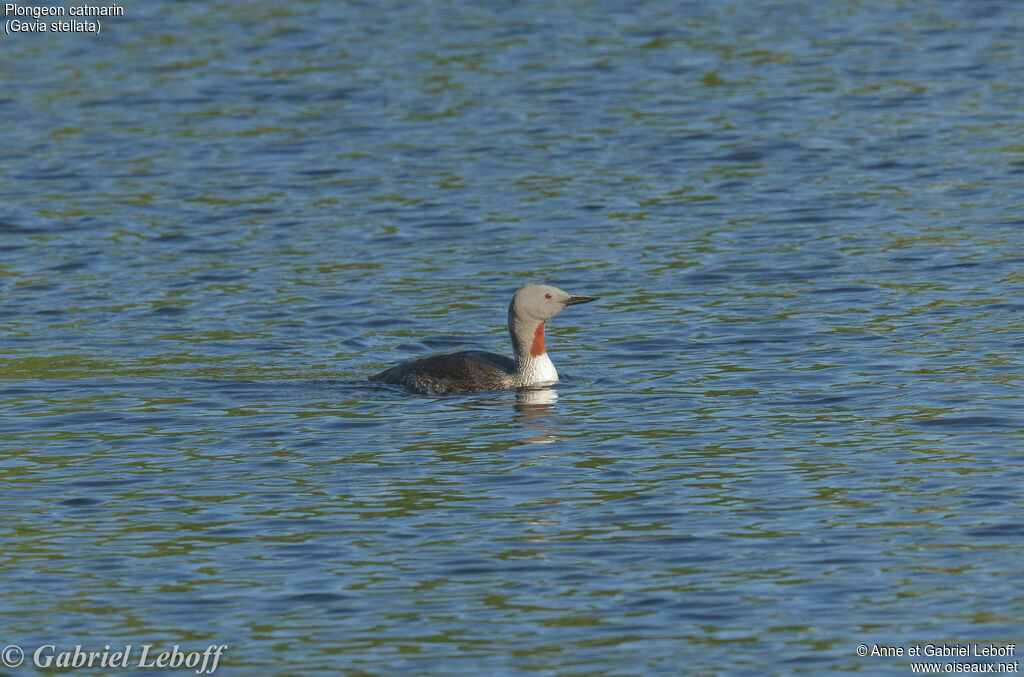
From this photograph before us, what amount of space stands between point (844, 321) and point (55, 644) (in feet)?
31.8

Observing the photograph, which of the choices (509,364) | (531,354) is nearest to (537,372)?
(531,354)

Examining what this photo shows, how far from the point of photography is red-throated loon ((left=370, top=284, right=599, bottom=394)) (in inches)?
644

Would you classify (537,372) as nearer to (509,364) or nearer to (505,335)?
(509,364)

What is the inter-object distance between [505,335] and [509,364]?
1818 mm

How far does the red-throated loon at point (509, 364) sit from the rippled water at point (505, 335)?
224 millimetres

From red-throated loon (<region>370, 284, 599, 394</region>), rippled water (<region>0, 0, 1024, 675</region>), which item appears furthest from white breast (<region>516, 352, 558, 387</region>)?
rippled water (<region>0, 0, 1024, 675</region>)

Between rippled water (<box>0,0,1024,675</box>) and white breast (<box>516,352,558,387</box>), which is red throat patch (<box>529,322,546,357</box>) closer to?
white breast (<box>516,352,558,387</box>)

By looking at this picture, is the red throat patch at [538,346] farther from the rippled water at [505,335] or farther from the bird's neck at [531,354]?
the rippled water at [505,335]

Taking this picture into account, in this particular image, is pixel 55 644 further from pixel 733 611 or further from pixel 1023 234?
pixel 1023 234

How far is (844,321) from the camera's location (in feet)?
58.8

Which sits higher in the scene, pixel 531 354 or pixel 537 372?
pixel 531 354

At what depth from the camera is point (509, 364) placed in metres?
16.9

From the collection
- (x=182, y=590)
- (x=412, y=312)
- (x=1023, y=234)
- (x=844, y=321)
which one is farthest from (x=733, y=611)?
(x=1023, y=234)

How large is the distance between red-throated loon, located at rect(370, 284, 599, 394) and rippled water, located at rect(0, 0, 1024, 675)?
0.74ft
